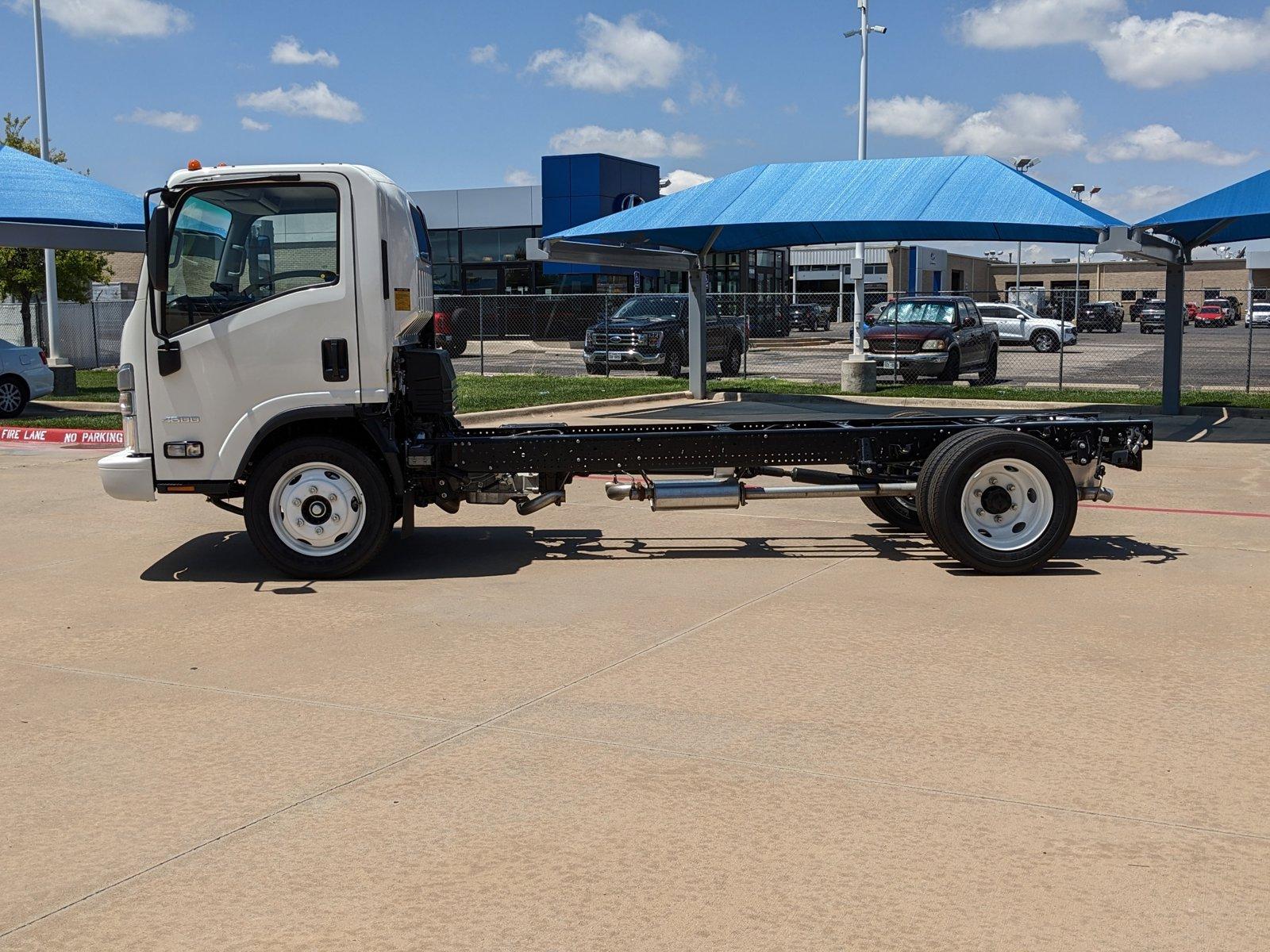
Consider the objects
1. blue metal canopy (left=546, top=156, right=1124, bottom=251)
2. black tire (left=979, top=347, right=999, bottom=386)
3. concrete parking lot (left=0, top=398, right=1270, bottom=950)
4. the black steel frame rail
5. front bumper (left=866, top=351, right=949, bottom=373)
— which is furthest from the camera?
black tire (left=979, top=347, right=999, bottom=386)

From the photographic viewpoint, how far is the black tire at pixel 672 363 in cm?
2958

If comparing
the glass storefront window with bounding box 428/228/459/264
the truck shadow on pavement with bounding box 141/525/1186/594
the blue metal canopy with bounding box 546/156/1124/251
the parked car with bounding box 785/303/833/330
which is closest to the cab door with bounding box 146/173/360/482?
the truck shadow on pavement with bounding box 141/525/1186/594

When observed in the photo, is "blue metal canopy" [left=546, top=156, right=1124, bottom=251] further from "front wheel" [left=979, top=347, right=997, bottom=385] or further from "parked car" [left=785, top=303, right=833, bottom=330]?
"parked car" [left=785, top=303, right=833, bottom=330]

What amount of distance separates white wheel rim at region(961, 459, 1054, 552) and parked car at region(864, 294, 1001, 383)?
59.3 feet

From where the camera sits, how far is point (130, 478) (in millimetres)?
8609

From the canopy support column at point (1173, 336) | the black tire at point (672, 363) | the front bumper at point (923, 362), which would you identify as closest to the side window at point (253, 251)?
the canopy support column at point (1173, 336)

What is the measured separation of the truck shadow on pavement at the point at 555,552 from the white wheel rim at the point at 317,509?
12.6 inches

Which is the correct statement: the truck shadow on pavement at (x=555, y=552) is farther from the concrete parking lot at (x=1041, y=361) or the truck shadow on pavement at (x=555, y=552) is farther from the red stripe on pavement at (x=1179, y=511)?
the concrete parking lot at (x=1041, y=361)

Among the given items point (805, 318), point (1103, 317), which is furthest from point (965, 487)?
point (1103, 317)

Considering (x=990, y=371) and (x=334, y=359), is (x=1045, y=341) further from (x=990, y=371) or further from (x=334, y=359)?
(x=334, y=359)

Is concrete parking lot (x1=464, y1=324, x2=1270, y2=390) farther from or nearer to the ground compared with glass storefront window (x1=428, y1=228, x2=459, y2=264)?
nearer to the ground

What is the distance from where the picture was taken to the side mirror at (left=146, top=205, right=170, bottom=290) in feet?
26.2

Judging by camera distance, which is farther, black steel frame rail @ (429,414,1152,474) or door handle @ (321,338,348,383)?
black steel frame rail @ (429,414,1152,474)

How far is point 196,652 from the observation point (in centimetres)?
698
